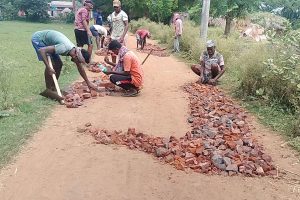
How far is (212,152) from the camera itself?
4.87m

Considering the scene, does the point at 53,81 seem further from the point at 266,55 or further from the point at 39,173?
the point at 266,55

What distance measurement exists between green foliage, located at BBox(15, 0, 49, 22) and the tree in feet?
103

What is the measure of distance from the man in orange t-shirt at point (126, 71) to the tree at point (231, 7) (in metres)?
15.1

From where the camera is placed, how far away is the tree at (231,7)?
21984mm

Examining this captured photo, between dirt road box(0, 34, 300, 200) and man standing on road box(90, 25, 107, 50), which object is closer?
dirt road box(0, 34, 300, 200)

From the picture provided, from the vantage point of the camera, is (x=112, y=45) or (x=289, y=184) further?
(x=112, y=45)

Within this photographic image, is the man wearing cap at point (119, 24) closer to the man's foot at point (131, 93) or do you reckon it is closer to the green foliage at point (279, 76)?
the man's foot at point (131, 93)

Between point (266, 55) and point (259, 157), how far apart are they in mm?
3480

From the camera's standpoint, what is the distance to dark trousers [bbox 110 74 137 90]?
7742 millimetres

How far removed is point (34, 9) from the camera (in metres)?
48.5

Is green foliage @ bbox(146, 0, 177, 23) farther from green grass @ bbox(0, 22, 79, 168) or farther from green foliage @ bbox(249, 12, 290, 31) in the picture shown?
green grass @ bbox(0, 22, 79, 168)

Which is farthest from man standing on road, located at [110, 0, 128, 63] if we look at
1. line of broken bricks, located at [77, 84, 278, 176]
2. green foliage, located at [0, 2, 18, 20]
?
green foliage, located at [0, 2, 18, 20]

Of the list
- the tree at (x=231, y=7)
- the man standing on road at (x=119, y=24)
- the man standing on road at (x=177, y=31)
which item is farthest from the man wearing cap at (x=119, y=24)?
the tree at (x=231, y=7)

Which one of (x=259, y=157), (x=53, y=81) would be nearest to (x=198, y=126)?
(x=259, y=157)
